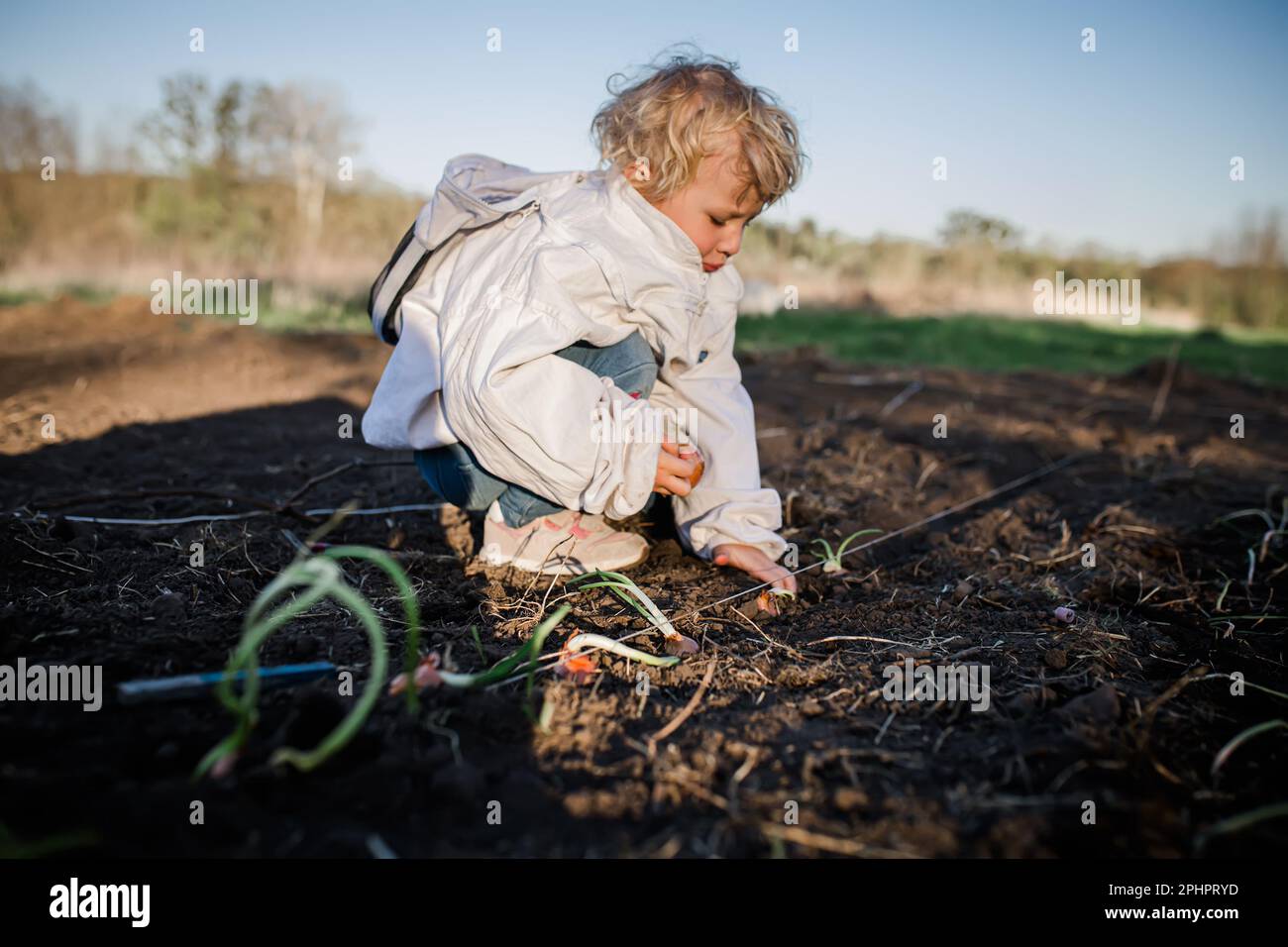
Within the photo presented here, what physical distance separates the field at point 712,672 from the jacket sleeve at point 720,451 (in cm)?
13

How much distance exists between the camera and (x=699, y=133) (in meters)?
2.12

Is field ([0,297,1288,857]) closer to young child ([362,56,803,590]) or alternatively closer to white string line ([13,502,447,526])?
white string line ([13,502,447,526])

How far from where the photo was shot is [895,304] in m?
13.3

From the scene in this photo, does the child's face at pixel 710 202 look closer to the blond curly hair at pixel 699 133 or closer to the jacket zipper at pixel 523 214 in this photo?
the blond curly hair at pixel 699 133

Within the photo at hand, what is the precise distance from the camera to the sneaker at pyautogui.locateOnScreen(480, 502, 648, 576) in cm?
228

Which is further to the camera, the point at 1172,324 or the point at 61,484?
the point at 1172,324

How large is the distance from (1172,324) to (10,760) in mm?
19203

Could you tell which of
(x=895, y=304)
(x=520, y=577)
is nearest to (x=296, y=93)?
(x=895, y=304)

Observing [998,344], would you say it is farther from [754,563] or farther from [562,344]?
[562,344]

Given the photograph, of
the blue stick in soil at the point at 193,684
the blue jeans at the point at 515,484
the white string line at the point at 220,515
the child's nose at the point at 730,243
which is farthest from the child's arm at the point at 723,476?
the blue stick in soil at the point at 193,684

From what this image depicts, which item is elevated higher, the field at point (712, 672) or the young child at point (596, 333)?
the young child at point (596, 333)

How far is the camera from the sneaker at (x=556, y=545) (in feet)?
7.48
